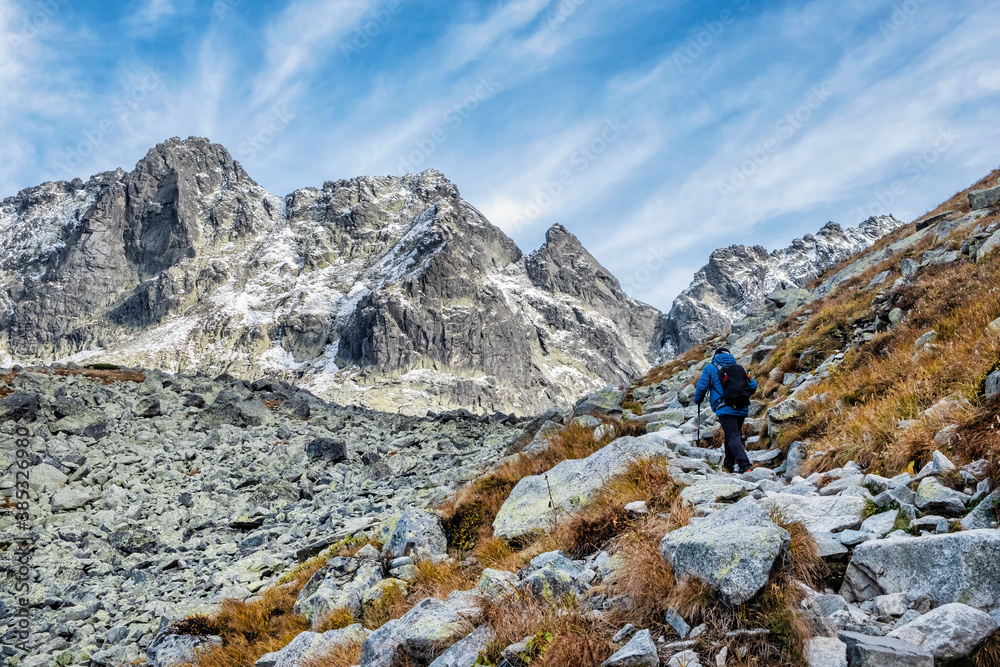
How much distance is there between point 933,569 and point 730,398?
7.19m

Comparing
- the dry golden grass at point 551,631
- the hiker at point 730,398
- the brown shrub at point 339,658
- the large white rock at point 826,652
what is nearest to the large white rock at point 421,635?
the dry golden grass at point 551,631

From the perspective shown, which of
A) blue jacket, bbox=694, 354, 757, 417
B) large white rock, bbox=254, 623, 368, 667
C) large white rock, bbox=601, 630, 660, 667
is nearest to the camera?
large white rock, bbox=601, 630, 660, 667

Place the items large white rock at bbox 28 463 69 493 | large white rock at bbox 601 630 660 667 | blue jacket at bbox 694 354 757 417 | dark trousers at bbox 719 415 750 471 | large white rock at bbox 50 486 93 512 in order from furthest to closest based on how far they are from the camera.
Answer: large white rock at bbox 28 463 69 493 → large white rock at bbox 50 486 93 512 → blue jacket at bbox 694 354 757 417 → dark trousers at bbox 719 415 750 471 → large white rock at bbox 601 630 660 667

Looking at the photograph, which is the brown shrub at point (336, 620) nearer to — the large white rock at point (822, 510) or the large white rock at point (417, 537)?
the large white rock at point (417, 537)

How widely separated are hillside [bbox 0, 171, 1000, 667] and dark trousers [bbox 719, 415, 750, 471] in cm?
36

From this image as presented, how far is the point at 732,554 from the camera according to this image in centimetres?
375

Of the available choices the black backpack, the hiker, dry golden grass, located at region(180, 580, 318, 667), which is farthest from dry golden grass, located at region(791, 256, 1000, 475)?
dry golden grass, located at region(180, 580, 318, 667)

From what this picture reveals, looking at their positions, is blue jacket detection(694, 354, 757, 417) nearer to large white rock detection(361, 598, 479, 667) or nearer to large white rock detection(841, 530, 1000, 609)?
large white rock detection(841, 530, 1000, 609)

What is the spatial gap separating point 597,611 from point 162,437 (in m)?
22.2

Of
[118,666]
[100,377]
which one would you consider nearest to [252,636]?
[118,666]

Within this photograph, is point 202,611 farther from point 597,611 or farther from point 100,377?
point 100,377

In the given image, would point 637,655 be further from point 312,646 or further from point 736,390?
point 736,390

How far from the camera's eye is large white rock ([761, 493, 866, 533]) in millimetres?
4637

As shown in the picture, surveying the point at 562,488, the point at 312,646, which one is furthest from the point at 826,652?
the point at 312,646
